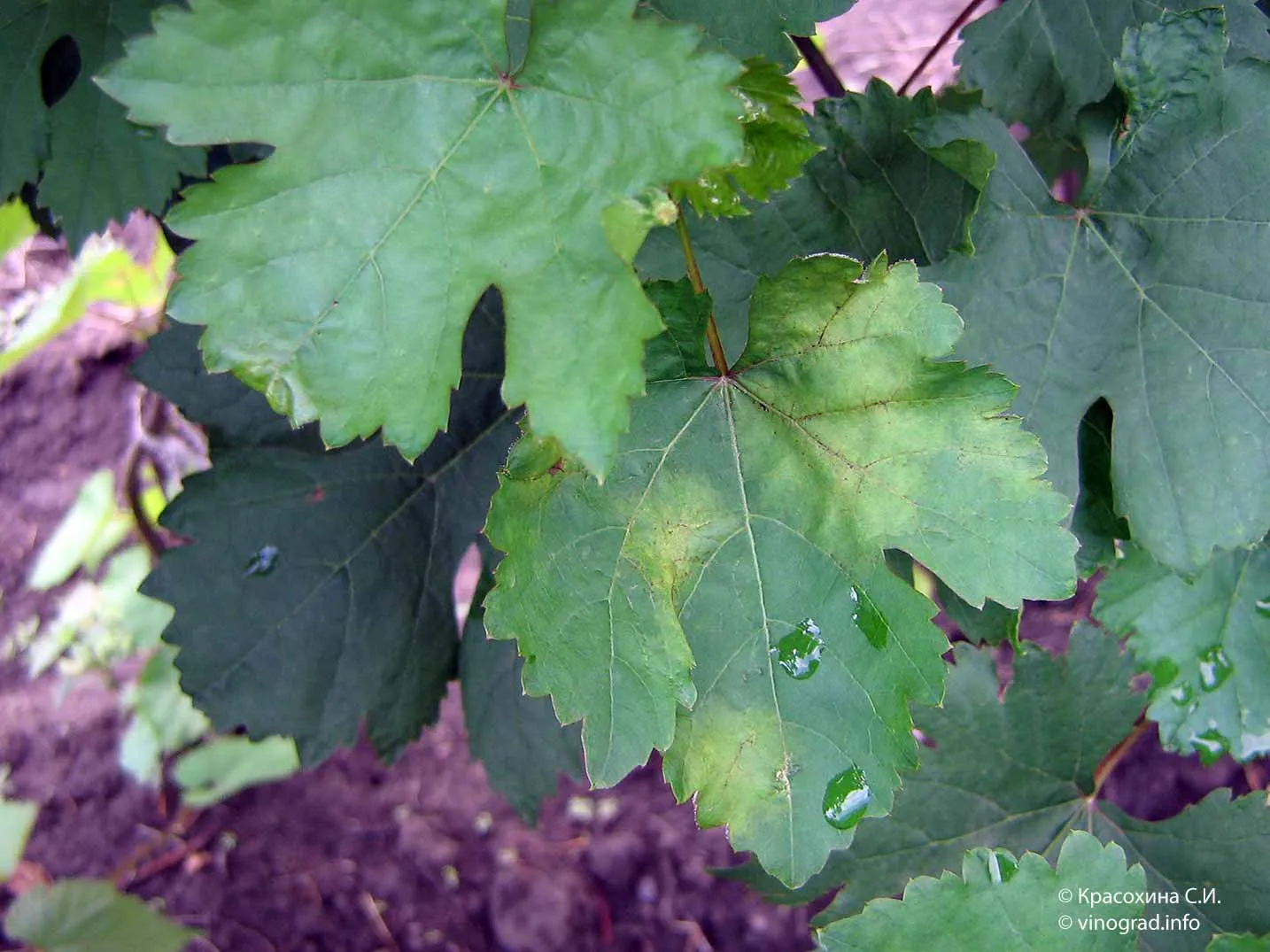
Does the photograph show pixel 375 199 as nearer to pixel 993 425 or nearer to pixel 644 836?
pixel 993 425

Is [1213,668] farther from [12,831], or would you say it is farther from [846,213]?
[12,831]

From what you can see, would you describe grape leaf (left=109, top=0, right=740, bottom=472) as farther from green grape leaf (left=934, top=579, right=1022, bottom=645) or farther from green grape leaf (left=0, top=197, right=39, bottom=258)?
green grape leaf (left=0, top=197, right=39, bottom=258)

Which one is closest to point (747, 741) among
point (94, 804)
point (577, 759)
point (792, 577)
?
point (792, 577)

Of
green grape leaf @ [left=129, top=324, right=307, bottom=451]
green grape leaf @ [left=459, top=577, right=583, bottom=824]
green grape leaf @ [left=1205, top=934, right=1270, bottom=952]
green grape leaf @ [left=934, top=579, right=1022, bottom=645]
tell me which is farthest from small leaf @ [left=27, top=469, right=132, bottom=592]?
green grape leaf @ [left=1205, top=934, right=1270, bottom=952]

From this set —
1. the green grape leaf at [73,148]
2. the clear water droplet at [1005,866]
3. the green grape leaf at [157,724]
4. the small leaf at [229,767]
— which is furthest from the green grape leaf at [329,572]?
the green grape leaf at [157,724]

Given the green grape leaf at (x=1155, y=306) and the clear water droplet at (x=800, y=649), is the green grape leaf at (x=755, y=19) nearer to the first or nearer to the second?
the green grape leaf at (x=1155, y=306)

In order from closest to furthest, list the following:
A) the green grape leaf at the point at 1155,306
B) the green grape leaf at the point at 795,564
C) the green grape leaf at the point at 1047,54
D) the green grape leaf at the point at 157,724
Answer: the green grape leaf at the point at 795,564 < the green grape leaf at the point at 1155,306 < the green grape leaf at the point at 1047,54 < the green grape leaf at the point at 157,724

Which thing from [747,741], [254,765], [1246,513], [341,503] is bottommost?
[254,765]
